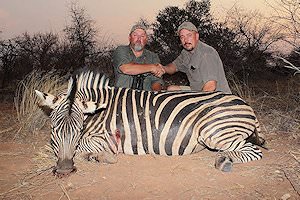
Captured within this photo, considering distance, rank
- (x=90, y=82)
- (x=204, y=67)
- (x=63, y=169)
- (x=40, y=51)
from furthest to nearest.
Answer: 1. (x=40, y=51)
2. (x=204, y=67)
3. (x=90, y=82)
4. (x=63, y=169)

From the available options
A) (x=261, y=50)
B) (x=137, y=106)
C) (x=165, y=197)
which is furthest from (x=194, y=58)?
(x=261, y=50)

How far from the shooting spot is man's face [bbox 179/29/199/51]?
4258 mm

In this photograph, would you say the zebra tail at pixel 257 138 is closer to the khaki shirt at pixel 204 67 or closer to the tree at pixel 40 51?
the khaki shirt at pixel 204 67

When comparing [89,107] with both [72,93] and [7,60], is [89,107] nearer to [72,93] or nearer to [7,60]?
[72,93]

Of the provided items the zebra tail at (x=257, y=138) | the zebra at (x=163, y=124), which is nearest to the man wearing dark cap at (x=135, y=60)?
the zebra at (x=163, y=124)

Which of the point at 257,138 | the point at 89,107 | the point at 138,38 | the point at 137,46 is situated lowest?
the point at 257,138

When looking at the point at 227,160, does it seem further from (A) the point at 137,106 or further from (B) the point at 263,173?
(A) the point at 137,106

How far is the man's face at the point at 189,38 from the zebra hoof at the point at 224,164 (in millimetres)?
1753

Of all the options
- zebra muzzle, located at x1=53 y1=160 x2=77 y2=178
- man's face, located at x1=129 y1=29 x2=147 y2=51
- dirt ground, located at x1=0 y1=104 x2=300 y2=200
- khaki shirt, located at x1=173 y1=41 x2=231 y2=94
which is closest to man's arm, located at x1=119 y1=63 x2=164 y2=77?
khaki shirt, located at x1=173 y1=41 x2=231 y2=94

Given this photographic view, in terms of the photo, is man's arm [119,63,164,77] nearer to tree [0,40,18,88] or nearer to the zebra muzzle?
the zebra muzzle

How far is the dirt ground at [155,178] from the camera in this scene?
2615 millimetres

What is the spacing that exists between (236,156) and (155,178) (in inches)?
31.1

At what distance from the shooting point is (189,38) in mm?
4266

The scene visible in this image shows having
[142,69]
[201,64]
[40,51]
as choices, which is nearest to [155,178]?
[142,69]
